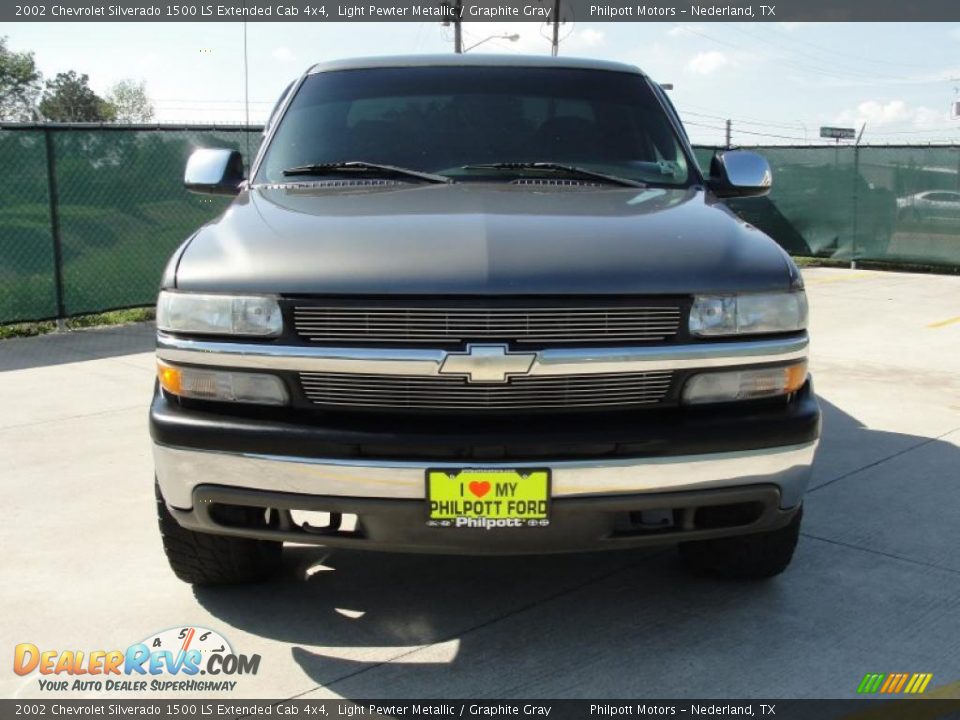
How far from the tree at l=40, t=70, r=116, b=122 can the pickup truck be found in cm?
7799

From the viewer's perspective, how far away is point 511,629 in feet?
11.1

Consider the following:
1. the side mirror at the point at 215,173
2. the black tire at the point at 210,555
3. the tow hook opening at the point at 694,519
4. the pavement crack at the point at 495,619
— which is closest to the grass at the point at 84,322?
the side mirror at the point at 215,173

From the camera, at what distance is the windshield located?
13.6ft

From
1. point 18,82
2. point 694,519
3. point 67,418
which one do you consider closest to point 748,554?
point 694,519

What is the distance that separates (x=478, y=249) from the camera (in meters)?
2.99

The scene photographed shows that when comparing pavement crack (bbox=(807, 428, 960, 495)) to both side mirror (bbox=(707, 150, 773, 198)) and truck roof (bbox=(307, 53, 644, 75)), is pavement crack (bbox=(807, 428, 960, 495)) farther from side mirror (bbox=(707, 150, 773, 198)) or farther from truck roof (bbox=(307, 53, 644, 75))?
truck roof (bbox=(307, 53, 644, 75))

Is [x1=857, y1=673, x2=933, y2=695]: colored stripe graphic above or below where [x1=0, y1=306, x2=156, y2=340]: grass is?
above

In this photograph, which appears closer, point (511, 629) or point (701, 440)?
point (701, 440)

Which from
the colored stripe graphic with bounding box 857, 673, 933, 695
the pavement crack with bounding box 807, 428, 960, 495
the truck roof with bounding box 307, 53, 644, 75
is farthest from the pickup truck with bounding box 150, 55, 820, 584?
the pavement crack with bounding box 807, 428, 960, 495

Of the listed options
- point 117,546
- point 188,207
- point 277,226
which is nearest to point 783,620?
point 277,226

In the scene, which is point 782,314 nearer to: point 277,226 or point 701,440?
point 701,440

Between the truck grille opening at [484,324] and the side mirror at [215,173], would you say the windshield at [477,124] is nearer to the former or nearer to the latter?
the side mirror at [215,173]

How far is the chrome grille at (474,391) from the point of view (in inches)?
113

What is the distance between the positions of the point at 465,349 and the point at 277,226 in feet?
2.76
